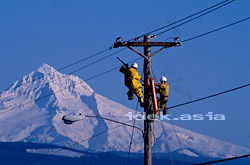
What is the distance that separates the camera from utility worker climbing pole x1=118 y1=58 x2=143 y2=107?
27.3 metres

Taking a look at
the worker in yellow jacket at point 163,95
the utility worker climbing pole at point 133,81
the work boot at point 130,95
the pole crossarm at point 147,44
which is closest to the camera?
the pole crossarm at point 147,44

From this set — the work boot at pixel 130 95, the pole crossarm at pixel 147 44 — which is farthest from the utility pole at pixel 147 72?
the work boot at pixel 130 95

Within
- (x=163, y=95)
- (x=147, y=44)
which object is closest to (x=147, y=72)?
(x=147, y=44)

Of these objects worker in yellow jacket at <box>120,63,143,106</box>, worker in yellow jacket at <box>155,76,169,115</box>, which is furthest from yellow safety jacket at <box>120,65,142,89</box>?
worker in yellow jacket at <box>155,76,169,115</box>

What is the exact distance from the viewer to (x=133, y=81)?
27.5m

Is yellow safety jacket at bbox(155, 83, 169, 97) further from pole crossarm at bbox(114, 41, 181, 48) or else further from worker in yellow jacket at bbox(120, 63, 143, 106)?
pole crossarm at bbox(114, 41, 181, 48)

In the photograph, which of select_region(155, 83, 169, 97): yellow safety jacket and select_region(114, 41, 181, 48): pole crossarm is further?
select_region(155, 83, 169, 97): yellow safety jacket

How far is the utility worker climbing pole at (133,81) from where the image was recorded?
1074 inches

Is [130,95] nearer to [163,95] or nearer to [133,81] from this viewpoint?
[133,81]

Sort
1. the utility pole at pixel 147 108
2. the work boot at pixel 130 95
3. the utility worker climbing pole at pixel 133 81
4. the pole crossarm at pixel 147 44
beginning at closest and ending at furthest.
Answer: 1. the utility pole at pixel 147 108
2. the pole crossarm at pixel 147 44
3. the utility worker climbing pole at pixel 133 81
4. the work boot at pixel 130 95

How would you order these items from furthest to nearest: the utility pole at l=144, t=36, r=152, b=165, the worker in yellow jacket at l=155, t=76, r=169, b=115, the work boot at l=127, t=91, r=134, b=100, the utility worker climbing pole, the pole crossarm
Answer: the worker in yellow jacket at l=155, t=76, r=169, b=115, the work boot at l=127, t=91, r=134, b=100, the utility worker climbing pole, the pole crossarm, the utility pole at l=144, t=36, r=152, b=165

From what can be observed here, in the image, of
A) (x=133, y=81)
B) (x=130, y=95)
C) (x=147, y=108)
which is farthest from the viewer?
(x=130, y=95)

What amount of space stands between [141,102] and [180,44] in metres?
2.95

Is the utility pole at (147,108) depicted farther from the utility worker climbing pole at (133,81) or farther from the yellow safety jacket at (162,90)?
the yellow safety jacket at (162,90)
